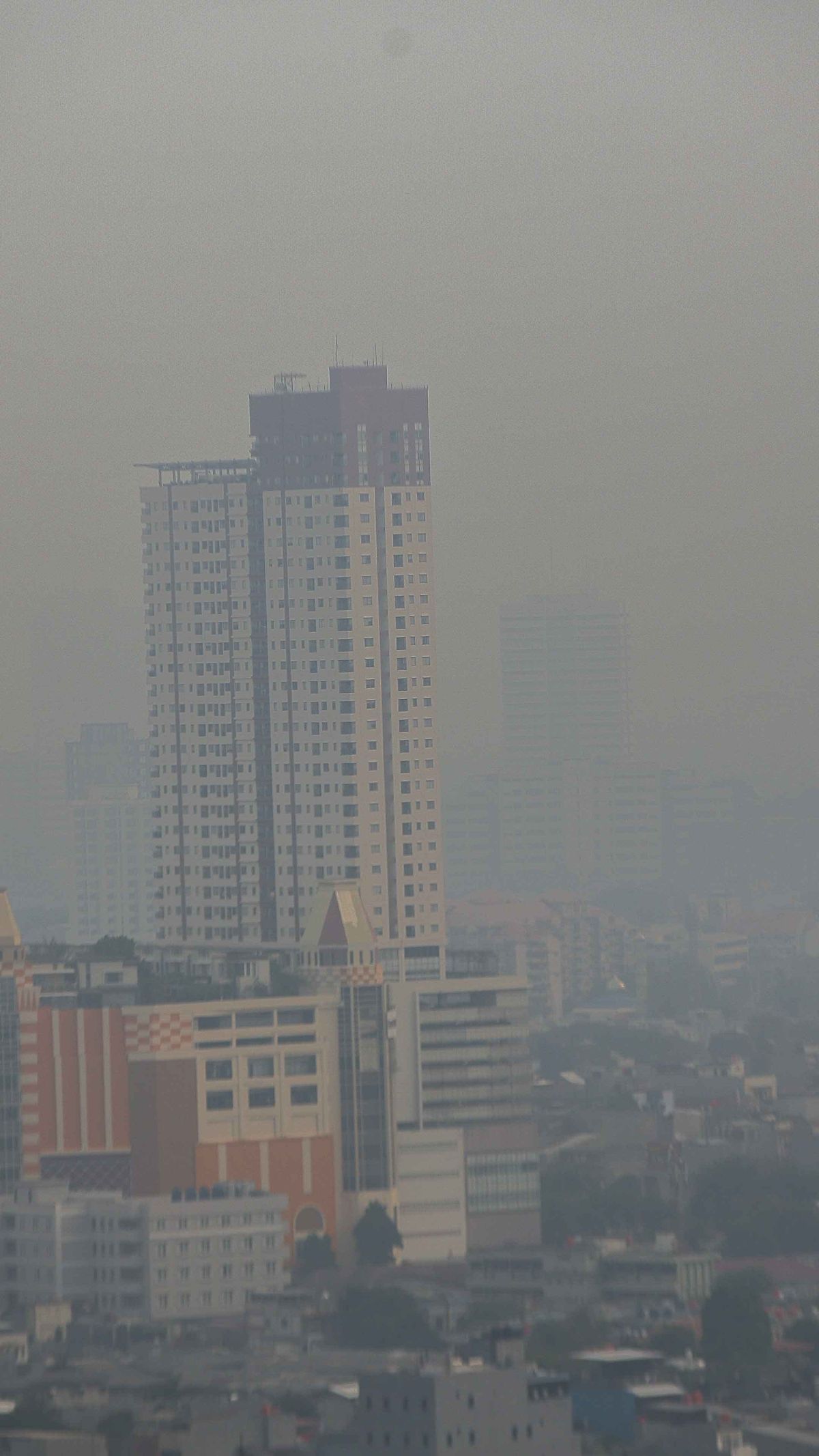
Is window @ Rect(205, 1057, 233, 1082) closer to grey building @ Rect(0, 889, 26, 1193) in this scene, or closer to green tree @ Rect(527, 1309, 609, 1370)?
grey building @ Rect(0, 889, 26, 1193)

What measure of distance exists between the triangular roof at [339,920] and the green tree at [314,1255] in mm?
1526

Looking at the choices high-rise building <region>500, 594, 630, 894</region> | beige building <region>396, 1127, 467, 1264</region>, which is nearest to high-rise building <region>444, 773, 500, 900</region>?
high-rise building <region>500, 594, 630, 894</region>

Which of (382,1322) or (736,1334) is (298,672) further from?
(736,1334)

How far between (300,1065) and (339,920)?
0.79 m

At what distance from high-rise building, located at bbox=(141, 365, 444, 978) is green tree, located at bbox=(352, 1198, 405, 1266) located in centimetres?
359

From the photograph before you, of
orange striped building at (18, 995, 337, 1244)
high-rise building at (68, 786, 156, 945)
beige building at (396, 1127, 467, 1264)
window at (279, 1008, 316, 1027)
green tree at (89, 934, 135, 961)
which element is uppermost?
high-rise building at (68, 786, 156, 945)

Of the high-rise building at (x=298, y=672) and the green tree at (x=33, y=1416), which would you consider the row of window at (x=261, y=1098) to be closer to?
the high-rise building at (x=298, y=672)

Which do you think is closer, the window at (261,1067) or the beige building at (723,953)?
the window at (261,1067)

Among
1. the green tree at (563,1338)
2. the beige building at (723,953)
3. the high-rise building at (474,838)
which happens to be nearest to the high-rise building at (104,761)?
the high-rise building at (474,838)

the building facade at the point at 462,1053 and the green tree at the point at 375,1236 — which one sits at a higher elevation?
the building facade at the point at 462,1053

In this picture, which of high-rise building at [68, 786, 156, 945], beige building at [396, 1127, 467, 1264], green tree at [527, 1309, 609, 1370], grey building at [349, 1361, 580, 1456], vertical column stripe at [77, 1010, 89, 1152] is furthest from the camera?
high-rise building at [68, 786, 156, 945]

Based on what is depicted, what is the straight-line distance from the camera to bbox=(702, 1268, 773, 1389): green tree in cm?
1638

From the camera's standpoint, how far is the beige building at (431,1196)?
21.3 meters

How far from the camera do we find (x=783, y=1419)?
15.1 meters
